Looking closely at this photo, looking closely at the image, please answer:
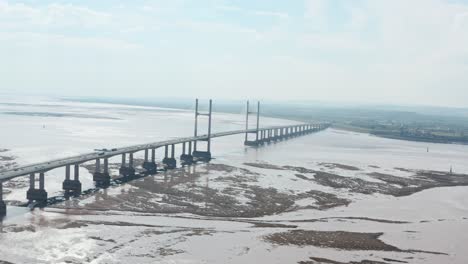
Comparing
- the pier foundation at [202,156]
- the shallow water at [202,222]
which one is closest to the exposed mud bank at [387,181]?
the shallow water at [202,222]

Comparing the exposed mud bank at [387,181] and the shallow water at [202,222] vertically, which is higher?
the shallow water at [202,222]

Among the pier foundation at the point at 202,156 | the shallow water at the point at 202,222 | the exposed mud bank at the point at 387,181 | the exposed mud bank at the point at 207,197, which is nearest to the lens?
the shallow water at the point at 202,222

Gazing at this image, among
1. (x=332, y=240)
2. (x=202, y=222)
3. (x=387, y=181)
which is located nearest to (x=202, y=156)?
(x=387, y=181)

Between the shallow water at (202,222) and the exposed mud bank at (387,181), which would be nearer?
the shallow water at (202,222)

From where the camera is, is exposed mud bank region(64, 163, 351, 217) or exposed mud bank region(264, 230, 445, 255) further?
exposed mud bank region(64, 163, 351, 217)

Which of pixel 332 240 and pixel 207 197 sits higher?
pixel 332 240

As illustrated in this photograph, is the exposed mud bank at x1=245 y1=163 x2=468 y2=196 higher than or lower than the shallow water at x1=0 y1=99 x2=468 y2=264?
lower

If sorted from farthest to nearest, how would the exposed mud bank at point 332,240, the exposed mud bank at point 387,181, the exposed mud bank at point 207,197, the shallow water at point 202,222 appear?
the exposed mud bank at point 387,181 → the exposed mud bank at point 207,197 → the exposed mud bank at point 332,240 → the shallow water at point 202,222

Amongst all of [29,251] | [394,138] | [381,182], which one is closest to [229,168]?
[381,182]

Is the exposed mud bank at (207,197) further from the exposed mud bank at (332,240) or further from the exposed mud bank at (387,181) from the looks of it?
the exposed mud bank at (387,181)

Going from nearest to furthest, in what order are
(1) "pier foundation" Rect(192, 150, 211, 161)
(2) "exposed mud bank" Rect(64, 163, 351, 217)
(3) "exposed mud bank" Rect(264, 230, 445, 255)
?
(3) "exposed mud bank" Rect(264, 230, 445, 255), (2) "exposed mud bank" Rect(64, 163, 351, 217), (1) "pier foundation" Rect(192, 150, 211, 161)

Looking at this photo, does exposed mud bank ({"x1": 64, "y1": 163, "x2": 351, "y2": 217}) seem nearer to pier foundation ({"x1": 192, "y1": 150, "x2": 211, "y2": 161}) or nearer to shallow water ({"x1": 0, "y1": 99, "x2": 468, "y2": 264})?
shallow water ({"x1": 0, "y1": 99, "x2": 468, "y2": 264})

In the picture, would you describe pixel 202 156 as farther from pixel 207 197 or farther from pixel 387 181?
pixel 207 197

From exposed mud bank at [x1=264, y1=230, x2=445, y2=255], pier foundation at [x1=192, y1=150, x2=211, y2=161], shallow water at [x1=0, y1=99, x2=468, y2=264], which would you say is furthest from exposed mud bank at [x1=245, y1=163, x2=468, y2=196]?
exposed mud bank at [x1=264, y1=230, x2=445, y2=255]
